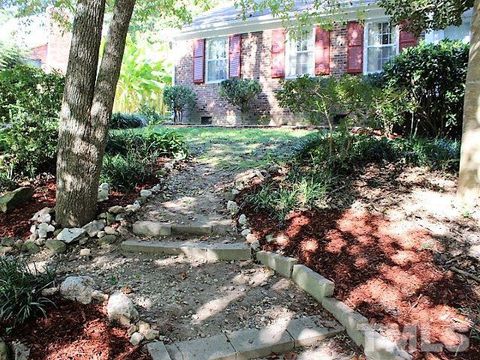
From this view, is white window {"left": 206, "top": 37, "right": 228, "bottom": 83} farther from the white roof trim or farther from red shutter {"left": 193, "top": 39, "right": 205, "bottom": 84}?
the white roof trim

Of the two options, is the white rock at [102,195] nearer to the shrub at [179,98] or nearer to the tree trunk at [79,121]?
the tree trunk at [79,121]

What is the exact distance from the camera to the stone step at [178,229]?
4.13 meters

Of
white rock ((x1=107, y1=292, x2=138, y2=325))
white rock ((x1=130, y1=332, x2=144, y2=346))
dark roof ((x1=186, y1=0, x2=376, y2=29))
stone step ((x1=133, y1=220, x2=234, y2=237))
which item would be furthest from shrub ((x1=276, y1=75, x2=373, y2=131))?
dark roof ((x1=186, y1=0, x2=376, y2=29))

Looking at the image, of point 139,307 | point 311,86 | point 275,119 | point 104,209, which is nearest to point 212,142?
point 311,86

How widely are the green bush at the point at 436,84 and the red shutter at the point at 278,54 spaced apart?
4.86 m

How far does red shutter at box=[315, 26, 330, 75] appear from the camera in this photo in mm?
11078

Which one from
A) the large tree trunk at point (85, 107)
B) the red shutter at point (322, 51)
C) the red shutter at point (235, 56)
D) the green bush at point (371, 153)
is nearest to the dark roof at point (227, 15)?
the red shutter at point (235, 56)

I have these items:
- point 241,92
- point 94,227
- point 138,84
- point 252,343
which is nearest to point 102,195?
point 94,227

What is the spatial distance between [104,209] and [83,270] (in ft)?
3.35

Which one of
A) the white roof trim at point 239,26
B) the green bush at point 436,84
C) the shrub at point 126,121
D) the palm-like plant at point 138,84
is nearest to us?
the green bush at point 436,84

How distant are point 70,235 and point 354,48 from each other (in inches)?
357

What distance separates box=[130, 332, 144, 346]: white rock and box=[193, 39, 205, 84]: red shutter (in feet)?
38.1

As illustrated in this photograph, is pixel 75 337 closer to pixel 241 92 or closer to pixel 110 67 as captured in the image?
pixel 110 67

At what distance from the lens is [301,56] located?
11.7m
